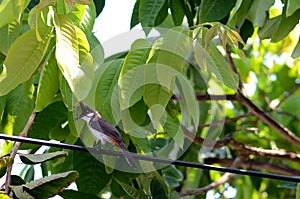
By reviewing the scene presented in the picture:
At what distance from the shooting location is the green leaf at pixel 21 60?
968 mm

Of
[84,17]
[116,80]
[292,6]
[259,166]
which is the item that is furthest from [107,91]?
[259,166]

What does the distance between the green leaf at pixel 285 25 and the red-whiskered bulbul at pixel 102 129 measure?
0.39 metres

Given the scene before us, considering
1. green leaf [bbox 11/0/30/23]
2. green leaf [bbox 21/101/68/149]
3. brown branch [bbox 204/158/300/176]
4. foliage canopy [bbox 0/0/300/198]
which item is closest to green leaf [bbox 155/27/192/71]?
foliage canopy [bbox 0/0/300/198]

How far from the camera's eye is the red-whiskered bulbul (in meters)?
1.06

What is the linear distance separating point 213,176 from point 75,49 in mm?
1575

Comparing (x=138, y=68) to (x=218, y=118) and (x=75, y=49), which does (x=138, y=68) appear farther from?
(x=218, y=118)

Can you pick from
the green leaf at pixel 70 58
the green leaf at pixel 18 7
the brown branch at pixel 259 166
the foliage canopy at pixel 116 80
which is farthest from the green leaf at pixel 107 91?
the brown branch at pixel 259 166

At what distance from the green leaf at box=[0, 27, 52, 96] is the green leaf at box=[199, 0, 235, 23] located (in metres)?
0.46

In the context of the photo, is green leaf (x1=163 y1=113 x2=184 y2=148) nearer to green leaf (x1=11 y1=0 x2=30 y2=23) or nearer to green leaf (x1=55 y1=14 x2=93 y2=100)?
green leaf (x1=55 y1=14 x2=93 y2=100)

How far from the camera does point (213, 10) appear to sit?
1.36 meters

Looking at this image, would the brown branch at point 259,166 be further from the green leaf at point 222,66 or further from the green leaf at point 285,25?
the green leaf at point 222,66

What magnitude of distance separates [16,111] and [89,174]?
22cm

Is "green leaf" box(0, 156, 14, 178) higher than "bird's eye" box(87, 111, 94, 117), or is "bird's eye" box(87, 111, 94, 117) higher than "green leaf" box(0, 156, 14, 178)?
"green leaf" box(0, 156, 14, 178)

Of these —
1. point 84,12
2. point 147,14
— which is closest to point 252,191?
point 147,14
